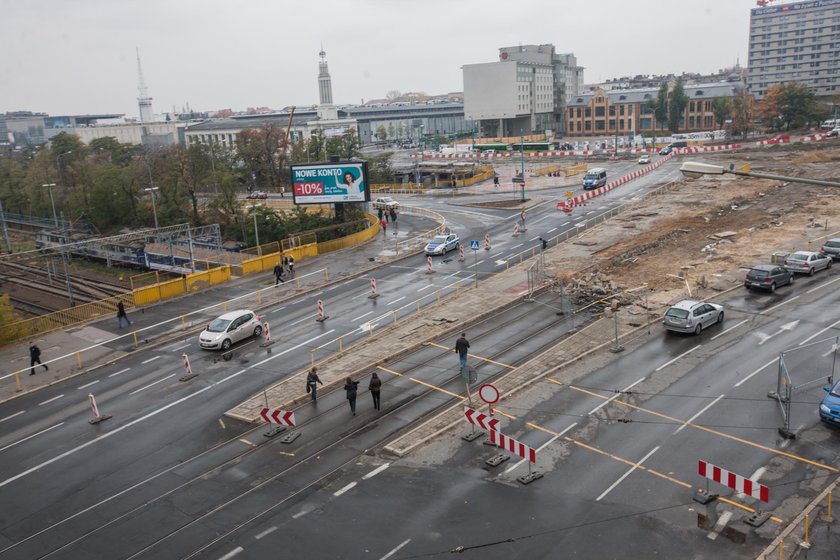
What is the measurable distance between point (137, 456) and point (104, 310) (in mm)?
19702

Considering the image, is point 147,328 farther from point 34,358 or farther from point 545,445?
point 545,445

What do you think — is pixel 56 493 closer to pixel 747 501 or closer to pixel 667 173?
pixel 747 501

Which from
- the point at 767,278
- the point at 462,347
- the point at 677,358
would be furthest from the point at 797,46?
the point at 462,347

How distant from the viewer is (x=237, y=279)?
44562 millimetres

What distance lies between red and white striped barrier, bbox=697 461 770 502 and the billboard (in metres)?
41.3

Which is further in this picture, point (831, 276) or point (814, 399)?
point (831, 276)

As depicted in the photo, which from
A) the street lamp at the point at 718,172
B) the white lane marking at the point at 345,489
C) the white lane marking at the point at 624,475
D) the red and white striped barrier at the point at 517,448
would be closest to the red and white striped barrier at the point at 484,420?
the red and white striped barrier at the point at 517,448

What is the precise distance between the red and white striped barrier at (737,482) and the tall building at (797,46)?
18252 centimetres

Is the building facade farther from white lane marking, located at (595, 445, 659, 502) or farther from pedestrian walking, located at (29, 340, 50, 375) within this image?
white lane marking, located at (595, 445, 659, 502)

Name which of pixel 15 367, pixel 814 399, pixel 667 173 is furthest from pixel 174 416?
pixel 667 173

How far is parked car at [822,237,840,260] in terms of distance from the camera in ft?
127

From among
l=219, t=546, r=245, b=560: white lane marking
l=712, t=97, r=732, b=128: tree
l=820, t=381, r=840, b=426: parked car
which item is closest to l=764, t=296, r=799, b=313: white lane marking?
l=820, t=381, r=840, b=426: parked car

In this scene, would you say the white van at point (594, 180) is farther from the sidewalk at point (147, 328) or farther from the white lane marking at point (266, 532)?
the white lane marking at point (266, 532)

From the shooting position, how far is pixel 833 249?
38844 millimetres
